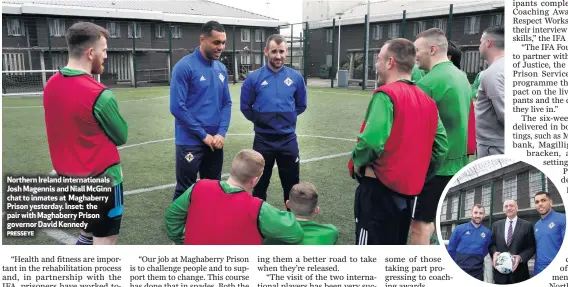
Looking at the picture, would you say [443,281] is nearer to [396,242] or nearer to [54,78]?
[396,242]

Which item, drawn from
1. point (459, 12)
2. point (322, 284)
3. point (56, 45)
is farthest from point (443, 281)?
point (56, 45)

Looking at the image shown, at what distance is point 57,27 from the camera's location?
2000 centimetres

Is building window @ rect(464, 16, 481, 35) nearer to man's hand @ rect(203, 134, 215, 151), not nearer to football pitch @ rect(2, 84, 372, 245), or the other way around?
football pitch @ rect(2, 84, 372, 245)

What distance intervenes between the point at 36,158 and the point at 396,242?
5.24 metres

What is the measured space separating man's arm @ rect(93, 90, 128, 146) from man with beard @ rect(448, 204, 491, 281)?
206 centimetres

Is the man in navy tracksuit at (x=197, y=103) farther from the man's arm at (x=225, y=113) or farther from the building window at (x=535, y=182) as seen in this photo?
the building window at (x=535, y=182)

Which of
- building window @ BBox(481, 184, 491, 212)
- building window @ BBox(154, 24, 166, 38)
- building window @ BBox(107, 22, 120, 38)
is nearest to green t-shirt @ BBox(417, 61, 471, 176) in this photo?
building window @ BBox(481, 184, 491, 212)

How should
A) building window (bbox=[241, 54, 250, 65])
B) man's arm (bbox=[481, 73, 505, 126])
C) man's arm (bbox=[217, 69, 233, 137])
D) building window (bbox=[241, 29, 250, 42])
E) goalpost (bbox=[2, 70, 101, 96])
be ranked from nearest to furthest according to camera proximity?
man's arm (bbox=[481, 73, 505, 126])
man's arm (bbox=[217, 69, 233, 137])
goalpost (bbox=[2, 70, 101, 96])
building window (bbox=[241, 54, 250, 65])
building window (bbox=[241, 29, 250, 42])

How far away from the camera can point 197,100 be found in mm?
3330

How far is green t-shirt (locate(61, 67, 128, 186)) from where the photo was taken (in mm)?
2283

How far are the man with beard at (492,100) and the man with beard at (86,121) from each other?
8.33ft

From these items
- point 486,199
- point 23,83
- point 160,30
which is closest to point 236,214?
point 486,199

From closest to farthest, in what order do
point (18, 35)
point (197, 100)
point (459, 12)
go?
point (197, 100) → point (459, 12) → point (18, 35)

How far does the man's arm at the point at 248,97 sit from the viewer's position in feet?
11.9
